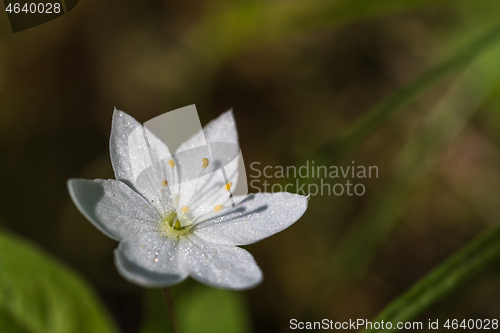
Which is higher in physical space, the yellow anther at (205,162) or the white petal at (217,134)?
the white petal at (217,134)

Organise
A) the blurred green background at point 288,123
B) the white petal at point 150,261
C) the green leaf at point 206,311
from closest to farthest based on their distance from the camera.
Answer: the white petal at point 150,261 → the green leaf at point 206,311 → the blurred green background at point 288,123

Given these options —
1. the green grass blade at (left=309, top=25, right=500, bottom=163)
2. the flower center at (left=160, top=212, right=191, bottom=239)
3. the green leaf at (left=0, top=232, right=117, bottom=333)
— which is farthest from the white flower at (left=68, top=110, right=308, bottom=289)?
the green leaf at (left=0, top=232, right=117, bottom=333)

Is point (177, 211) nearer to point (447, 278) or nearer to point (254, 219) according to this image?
point (254, 219)

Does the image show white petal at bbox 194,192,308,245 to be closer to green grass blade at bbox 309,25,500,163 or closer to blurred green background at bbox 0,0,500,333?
green grass blade at bbox 309,25,500,163

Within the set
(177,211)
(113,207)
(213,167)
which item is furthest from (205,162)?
(113,207)

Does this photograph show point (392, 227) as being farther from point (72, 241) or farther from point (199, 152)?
point (72, 241)

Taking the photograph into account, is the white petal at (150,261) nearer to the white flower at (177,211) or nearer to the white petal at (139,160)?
the white flower at (177,211)

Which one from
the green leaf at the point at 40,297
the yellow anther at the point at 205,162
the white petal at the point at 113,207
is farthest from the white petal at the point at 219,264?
the green leaf at the point at 40,297
